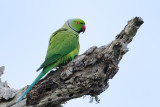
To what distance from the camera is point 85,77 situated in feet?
14.4

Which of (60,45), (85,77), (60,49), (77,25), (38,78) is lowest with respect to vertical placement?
(85,77)

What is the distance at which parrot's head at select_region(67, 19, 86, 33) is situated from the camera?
614 centimetres

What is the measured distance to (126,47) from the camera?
4.53 m

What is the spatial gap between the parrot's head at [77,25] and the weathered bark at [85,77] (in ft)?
5.63

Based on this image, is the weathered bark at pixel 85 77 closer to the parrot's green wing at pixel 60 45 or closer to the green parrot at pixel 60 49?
the green parrot at pixel 60 49

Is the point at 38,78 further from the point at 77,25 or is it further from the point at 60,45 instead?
the point at 77,25

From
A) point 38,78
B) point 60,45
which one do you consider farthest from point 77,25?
point 38,78

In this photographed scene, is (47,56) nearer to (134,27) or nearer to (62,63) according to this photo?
(62,63)

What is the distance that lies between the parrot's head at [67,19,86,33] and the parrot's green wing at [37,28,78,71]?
530 millimetres

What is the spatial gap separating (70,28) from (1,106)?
2512 mm

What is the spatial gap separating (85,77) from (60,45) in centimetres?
116

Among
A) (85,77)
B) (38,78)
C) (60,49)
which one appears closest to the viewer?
(85,77)

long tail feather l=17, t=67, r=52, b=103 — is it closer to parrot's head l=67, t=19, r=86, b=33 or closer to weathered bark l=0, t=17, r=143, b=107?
weathered bark l=0, t=17, r=143, b=107

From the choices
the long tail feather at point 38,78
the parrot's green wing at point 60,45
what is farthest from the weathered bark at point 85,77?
the parrot's green wing at point 60,45
